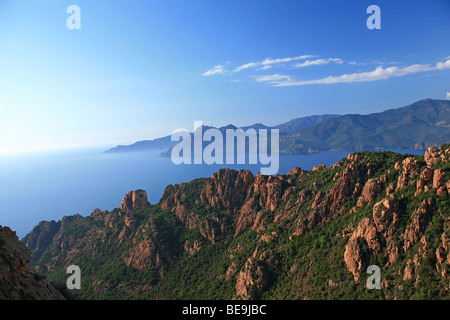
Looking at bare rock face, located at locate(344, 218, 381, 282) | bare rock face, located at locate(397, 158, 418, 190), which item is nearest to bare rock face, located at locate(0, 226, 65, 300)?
bare rock face, located at locate(344, 218, 381, 282)

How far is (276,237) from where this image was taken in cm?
4228

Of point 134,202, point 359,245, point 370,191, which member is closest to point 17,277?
point 359,245

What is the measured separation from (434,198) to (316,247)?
1530 cm

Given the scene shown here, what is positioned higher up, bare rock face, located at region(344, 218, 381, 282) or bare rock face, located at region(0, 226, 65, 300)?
bare rock face, located at region(0, 226, 65, 300)

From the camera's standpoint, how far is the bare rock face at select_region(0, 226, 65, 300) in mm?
12734

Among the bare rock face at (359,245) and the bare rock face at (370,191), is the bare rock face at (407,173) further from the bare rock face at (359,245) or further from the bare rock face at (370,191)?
the bare rock face at (359,245)

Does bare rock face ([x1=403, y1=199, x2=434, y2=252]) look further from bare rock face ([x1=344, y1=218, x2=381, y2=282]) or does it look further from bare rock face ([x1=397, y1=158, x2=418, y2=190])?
bare rock face ([x1=397, y1=158, x2=418, y2=190])

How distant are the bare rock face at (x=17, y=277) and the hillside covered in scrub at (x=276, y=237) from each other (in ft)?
89.2

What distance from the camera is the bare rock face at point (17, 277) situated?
12734mm

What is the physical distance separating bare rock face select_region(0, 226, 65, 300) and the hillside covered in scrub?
89.2ft

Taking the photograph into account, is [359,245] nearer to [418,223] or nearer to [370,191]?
[418,223]
